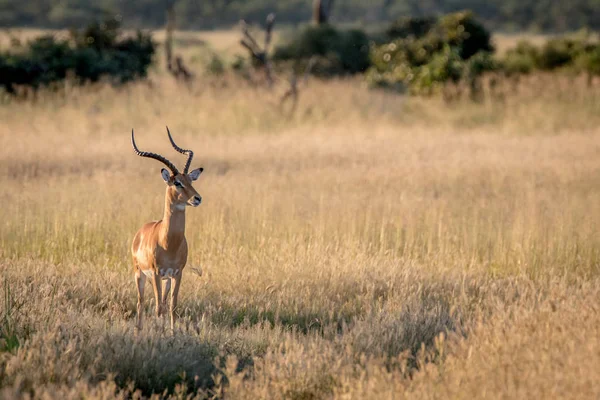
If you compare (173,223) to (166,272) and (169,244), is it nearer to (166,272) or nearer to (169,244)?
(169,244)

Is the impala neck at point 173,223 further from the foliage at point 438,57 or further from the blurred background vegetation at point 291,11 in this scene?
the blurred background vegetation at point 291,11

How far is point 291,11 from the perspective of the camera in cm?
7575

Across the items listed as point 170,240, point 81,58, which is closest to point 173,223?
point 170,240

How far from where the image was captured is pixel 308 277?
7652 mm

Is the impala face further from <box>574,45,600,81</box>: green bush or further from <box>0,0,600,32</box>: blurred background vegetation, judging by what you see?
<box>0,0,600,32</box>: blurred background vegetation

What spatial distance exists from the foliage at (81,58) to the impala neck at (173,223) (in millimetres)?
16074

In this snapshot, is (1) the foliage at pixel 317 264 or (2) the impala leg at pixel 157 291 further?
(2) the impala leg at pixel 157 291

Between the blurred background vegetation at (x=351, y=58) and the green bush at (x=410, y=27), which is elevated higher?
the green bush at (x=410, y=27)

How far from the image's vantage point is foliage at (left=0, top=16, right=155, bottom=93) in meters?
21.5

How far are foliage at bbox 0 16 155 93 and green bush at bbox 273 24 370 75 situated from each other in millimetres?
6309

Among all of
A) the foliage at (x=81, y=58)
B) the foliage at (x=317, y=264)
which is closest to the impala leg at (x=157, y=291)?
the foliage at (x=317, y=264)

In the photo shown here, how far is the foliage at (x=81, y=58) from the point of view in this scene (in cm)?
2148

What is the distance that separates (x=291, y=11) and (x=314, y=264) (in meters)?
69.8

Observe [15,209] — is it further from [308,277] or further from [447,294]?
[447,294]
